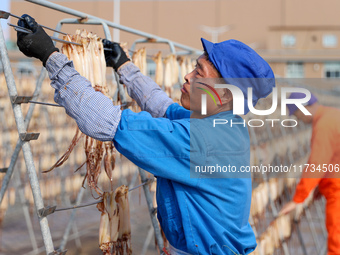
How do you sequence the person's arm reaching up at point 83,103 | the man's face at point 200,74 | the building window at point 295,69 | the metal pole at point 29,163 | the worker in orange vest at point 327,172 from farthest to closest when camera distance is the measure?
the building window at point 295,69, the worker in orange vest at point 327,172, the man's face at point 200,74, the metal pole at point 29,163, the person's arm reaching up at point 83,103

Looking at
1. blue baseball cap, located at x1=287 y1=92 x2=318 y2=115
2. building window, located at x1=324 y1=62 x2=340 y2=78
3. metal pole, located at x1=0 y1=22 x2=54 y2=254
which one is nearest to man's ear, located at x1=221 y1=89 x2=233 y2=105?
metal pole, located at x1=0 y1=22 x2=54 y2=254

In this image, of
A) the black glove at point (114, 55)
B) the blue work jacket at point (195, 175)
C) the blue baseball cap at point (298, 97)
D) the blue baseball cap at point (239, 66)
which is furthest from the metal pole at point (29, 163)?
the blue baseball cap at point (298, 97)

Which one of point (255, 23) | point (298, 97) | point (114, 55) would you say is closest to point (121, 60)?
point (114, 55)

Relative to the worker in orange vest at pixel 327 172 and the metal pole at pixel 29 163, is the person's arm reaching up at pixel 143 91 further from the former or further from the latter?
the worker in orange vest at pixel 327 172

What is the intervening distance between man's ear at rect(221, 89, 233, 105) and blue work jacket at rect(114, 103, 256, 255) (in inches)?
2.7

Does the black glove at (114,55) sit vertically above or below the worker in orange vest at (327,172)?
above

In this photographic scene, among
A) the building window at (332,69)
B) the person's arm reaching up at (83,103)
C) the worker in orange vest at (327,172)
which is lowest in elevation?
the worker in orange vest at (327,172)

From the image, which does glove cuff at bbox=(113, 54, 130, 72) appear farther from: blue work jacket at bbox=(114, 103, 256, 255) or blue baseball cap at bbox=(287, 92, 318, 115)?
blue baseball cap at bbox=(287, 92, 318, 115)

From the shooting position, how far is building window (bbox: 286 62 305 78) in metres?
33.2

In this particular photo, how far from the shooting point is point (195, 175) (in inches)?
79.9

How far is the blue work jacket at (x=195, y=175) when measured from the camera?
77.4 inches

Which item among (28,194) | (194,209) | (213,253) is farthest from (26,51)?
(28,194)

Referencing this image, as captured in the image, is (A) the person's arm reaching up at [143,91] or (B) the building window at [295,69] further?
(B) the building window at [295,69]

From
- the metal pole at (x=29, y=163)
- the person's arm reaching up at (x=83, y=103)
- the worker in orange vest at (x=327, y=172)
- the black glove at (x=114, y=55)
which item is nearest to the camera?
the person's arm reaching up at (x=83, y=103)
